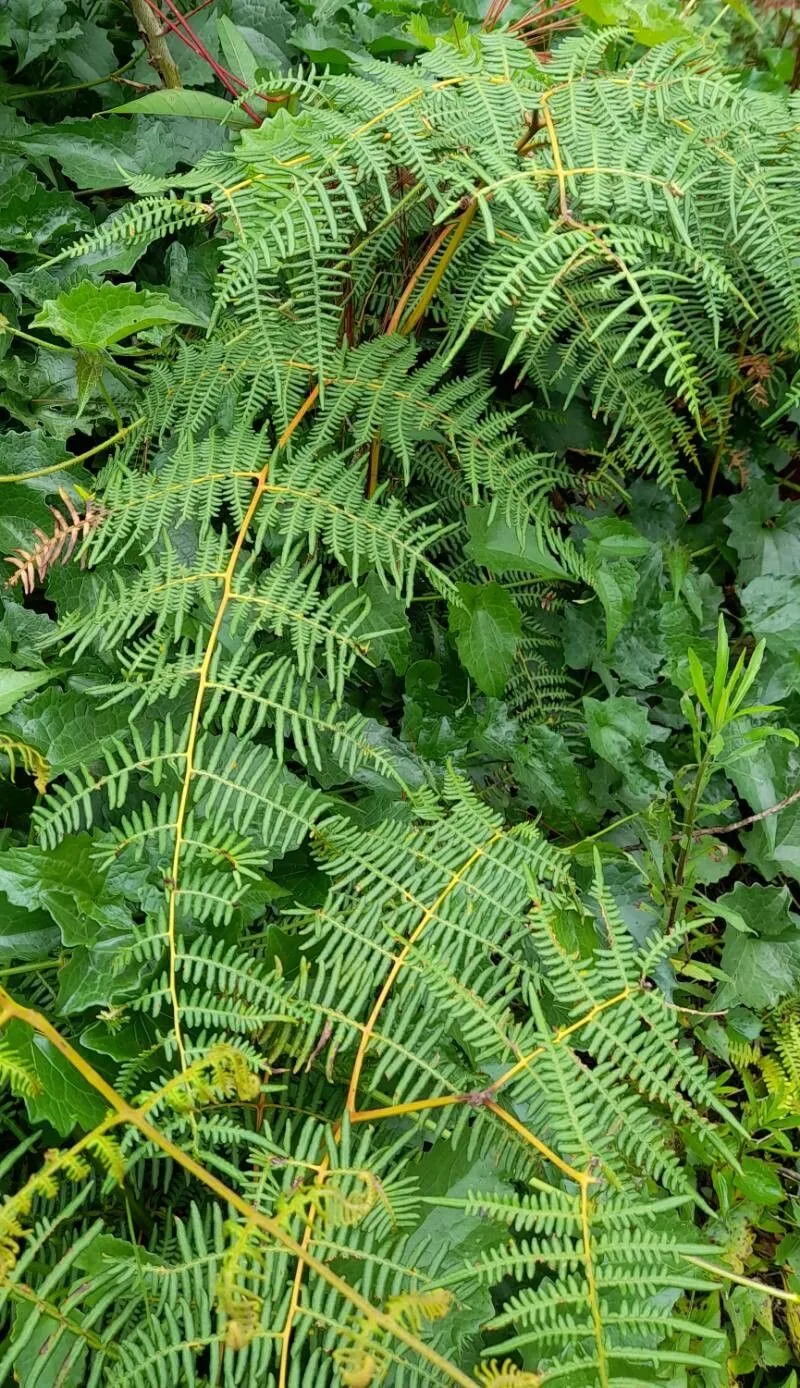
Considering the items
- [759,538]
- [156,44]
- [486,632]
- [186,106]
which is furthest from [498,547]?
[156,44]

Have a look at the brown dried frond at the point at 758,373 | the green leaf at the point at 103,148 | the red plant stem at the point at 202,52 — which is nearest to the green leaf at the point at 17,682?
the green leaf at the point at 103,148

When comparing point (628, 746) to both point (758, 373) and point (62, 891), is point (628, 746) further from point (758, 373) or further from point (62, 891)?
point (62, 891)

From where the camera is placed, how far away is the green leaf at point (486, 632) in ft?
4.46

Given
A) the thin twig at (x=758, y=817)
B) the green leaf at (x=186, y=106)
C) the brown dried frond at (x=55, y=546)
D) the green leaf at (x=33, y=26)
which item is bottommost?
the thin twig at (x=758, y=817)

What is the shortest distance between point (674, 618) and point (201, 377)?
0.83 metres

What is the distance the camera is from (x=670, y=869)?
1.44m

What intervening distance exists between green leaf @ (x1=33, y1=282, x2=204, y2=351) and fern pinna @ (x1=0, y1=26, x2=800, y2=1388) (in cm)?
6

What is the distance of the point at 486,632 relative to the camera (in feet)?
4.51

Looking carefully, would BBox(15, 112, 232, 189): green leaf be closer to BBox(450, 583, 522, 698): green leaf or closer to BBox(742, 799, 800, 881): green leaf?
BBox(450, 583, 522, 698): green leaf

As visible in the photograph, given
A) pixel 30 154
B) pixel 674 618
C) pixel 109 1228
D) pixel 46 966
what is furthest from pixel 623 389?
pixel 109 1228

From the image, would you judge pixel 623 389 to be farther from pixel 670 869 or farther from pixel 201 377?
pixel 670 869

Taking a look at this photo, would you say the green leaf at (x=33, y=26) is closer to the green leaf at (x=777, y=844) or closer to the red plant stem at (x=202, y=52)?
the red plant stem at (x=202, y=52)

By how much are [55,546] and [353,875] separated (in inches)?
21.6

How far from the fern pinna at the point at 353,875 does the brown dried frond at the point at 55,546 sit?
0.6 inches
